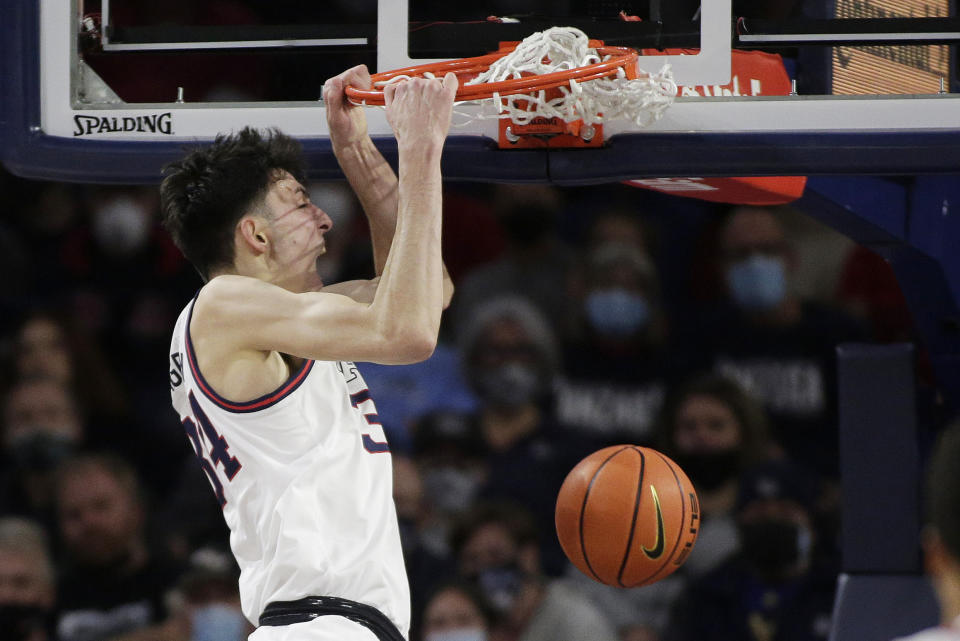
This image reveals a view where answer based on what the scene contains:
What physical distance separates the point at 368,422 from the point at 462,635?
87.4 inches

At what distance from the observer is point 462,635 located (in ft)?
15.0

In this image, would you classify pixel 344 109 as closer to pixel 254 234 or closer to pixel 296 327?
pixel 254 234

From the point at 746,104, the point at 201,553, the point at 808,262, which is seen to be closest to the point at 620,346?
the point at 808,262

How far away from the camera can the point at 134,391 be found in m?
5.66


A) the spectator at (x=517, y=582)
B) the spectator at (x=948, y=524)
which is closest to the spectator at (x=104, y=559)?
the spectator at (x=517, y=582)

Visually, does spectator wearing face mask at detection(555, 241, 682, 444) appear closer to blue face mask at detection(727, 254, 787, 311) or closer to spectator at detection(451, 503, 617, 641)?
blue face mask at detection(727, 254, 787, 311)

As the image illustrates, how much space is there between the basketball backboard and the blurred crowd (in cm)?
226

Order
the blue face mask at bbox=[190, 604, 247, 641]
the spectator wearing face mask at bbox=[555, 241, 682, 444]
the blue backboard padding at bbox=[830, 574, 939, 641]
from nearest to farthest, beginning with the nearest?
the blue backboard padding at bbox=[830, 574, 939, 641]
the blue face mask at bbox=[190, 604, 247, 641]
the spectator wearing face mask at bbox=[555, 241, 682, 444]

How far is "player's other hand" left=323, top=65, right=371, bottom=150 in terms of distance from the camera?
2633 millimetres

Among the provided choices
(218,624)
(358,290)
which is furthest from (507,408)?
(358,290)

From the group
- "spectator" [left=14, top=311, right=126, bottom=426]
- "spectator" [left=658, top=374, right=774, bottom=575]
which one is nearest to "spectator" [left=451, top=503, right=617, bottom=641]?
"spectator" [left=658, top=374, right=774, bottom=575]

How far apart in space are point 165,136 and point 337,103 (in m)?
0.46

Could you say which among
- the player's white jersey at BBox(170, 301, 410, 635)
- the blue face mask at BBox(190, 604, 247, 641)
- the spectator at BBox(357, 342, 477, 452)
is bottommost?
the blue face mask at BBox(190, 604, 247, 641)

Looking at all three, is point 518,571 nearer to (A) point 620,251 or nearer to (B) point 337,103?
(A) point 620,251
